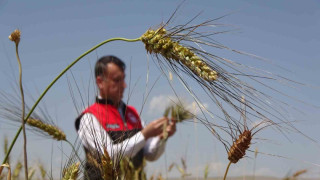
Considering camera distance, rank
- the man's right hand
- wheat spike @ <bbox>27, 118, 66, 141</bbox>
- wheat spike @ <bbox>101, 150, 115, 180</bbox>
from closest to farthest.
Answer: wheat spike @ <bbox>101, 150, 115, 180</bbox>, wheat spike @ <bbox>27, 118, 66, 141</bbox>, the man's right hand

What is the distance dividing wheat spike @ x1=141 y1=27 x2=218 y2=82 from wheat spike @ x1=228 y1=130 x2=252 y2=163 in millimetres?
145

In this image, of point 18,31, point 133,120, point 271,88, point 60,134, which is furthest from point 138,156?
point 271,88

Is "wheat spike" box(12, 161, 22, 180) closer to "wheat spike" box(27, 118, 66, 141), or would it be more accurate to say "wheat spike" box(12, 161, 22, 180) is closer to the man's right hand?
"wheat spike" box(27, 118, 66, 141)

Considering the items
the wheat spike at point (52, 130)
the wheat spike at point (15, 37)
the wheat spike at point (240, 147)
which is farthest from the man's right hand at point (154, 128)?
the wheat spike at point (240, 147)

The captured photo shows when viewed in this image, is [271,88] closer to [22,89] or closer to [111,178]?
[111,178]

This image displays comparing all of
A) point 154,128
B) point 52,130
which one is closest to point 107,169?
point 52,130

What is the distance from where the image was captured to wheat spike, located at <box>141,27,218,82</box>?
879 mm

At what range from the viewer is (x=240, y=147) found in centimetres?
83

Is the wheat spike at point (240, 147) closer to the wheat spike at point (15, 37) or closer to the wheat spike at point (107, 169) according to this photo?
the wheat spike at point (107, 169)

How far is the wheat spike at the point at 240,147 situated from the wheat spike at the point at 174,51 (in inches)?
5.7

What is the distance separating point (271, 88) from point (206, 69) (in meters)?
0.16

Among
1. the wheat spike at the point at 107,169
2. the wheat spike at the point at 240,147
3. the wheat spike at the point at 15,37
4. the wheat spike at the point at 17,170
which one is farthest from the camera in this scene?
the wheat spike at the point at 17,170

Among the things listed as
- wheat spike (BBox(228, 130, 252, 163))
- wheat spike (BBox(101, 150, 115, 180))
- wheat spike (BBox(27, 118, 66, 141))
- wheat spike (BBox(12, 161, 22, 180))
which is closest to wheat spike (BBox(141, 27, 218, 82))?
wheat spike (BBox(228, 130, 252, 163))

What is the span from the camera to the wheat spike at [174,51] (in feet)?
2.88
